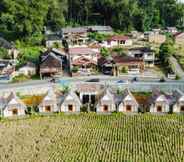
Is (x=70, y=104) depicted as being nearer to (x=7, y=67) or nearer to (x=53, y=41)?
(x=7, y=67)

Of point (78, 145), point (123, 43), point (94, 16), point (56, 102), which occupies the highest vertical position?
point (94, 16)

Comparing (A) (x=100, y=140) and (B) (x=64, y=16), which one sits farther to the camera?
(B) (x=64, y=16)

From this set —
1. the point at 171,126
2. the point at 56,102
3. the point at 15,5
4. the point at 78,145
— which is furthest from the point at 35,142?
the point at 15,5

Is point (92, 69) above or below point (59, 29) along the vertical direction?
below

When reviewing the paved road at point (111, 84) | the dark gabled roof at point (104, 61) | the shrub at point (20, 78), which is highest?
the dark gabled roof at point (104, 61)

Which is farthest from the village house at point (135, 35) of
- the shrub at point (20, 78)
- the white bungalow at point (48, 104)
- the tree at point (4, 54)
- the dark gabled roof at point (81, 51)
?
the white bungalow at point (48, 104)

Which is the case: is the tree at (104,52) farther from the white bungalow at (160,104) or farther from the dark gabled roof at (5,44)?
the white bungalow at (160,104)

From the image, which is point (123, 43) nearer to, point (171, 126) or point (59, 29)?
point (59, 29)
